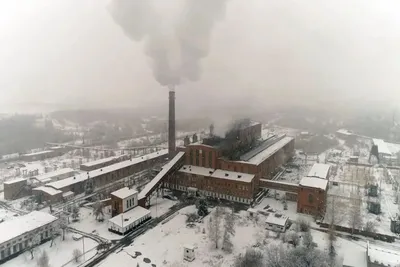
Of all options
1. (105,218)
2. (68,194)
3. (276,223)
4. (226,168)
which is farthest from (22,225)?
(226,168)

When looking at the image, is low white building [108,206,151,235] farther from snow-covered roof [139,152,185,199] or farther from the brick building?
the brick building

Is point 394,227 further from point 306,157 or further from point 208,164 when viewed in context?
point 306,157

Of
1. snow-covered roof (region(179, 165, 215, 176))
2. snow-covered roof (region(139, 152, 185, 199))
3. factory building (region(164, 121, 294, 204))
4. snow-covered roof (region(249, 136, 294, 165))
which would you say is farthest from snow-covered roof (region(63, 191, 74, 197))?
snow-covered roof (region(249, 136, 294, 165))

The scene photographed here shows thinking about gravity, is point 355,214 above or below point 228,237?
above

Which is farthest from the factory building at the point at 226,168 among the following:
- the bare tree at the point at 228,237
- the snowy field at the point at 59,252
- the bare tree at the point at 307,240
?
the snowy field at the point at 59,252

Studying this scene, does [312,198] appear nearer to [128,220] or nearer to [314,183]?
[314,183]

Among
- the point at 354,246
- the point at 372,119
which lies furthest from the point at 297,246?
the point at 372,119

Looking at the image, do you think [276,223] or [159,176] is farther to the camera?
[159,176]
